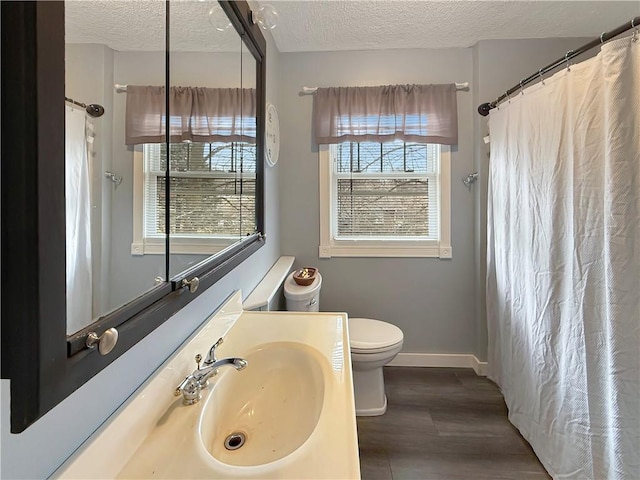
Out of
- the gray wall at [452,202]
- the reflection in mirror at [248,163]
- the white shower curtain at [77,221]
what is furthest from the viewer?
the gray wall at [452,202]

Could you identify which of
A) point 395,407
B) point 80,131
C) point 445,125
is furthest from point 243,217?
point 445,125

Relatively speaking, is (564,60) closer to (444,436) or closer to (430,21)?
(430,21)

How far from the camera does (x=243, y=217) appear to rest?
5.09ft

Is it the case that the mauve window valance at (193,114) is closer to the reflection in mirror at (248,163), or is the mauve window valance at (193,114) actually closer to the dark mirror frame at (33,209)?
the reflection in mirror at (248,163)

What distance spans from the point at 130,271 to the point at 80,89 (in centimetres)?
36

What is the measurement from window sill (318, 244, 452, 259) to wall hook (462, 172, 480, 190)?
46cm

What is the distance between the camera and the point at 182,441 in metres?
0.71

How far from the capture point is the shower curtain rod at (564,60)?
1187mm

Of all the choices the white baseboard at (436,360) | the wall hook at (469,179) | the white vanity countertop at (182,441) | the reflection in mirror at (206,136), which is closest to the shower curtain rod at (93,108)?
the reflection in mirror at (206,136)

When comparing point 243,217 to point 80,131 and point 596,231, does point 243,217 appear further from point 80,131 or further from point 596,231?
point 596,231

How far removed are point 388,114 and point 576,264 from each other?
1.53 metres

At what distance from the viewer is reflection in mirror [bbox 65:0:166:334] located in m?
0.54

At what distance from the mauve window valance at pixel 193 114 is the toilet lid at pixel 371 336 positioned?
3.99 feet

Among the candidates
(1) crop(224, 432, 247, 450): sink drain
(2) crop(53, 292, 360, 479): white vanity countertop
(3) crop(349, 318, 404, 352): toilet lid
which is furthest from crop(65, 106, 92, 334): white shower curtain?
(3) crop(349, 318, 404, 352): toilet lid
